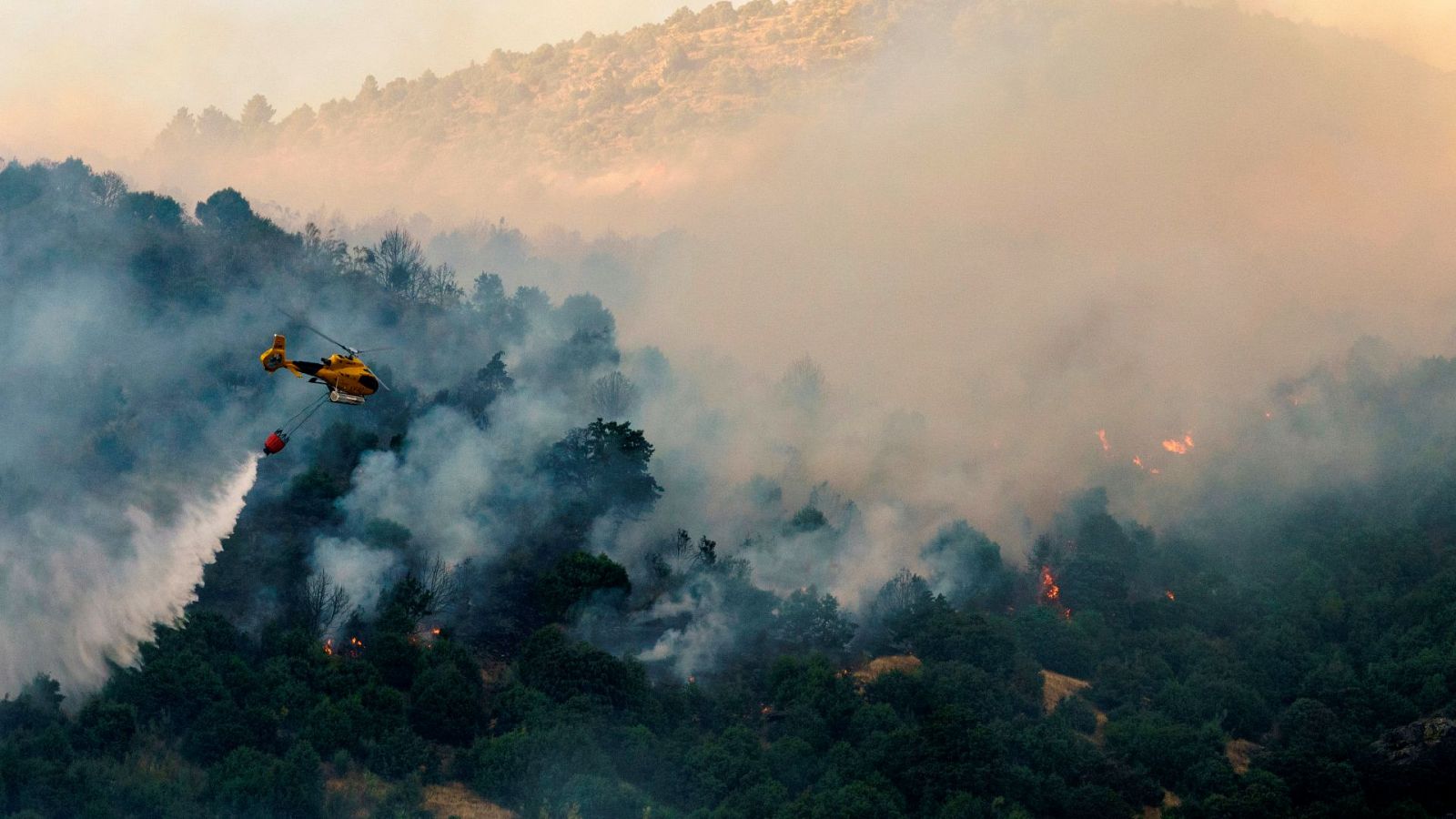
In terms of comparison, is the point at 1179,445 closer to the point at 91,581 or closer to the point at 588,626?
the point at 588,626

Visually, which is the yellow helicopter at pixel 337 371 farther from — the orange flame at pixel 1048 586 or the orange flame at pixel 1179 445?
the orange flame at pixel 1179 445

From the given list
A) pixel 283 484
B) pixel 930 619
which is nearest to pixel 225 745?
pixel 283 484

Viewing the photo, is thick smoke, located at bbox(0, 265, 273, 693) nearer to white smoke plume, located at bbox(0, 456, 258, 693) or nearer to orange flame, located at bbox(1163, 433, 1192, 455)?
white smoke plume, located at bbox(0, 456, 258, 693)

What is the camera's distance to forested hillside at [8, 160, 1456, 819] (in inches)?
4171

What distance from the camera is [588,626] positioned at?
124812mm

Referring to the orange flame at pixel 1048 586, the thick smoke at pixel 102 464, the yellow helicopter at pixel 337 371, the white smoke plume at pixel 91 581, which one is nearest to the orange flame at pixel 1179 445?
the orange flame at pixel 1048 586

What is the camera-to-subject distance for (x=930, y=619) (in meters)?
135

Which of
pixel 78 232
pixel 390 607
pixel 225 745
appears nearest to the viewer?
pixel 225 745

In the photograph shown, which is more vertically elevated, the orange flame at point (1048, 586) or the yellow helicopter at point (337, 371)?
the orange flame at point (1048, 586)

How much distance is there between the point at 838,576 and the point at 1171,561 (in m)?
35.2

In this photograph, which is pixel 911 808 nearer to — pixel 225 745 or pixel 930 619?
pixel 930 619

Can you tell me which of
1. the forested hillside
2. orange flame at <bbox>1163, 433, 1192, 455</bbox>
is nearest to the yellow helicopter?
the forested hillside

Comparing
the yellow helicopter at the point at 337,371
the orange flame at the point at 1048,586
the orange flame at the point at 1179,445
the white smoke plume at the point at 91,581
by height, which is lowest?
the white smoke plume at the point at 91,581

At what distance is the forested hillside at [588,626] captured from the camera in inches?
4171
